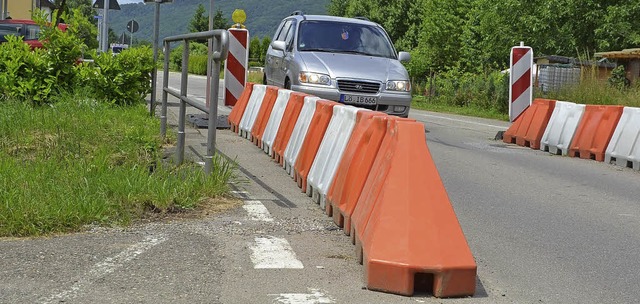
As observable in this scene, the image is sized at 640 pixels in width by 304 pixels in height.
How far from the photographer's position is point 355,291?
5055 millimetres

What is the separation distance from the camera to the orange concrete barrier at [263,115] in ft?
41.1

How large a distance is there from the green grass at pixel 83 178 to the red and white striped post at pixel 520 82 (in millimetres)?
7613

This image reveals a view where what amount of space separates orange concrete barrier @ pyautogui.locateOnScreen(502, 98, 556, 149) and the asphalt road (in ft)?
19.0

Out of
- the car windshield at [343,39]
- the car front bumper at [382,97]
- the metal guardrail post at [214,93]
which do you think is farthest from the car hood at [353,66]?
the metal guardrail post at [214,93]

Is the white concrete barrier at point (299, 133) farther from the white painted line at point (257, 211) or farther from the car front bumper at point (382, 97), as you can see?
the car front bumper at point (382, 97)

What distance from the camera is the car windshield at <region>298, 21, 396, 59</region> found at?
15750mm

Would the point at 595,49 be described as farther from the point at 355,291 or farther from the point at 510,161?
the point at 355,291

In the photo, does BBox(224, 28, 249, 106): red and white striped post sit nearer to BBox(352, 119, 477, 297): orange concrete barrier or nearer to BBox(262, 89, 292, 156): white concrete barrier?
BBox(262, 89, 292, 156): white concrete barrier

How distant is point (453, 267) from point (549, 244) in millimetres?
1964

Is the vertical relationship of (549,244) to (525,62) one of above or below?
below

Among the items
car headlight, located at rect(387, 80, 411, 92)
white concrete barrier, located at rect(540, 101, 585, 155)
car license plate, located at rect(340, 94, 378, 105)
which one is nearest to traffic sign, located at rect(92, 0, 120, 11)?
car headlight, located at rect(387, 80, 411, 92)

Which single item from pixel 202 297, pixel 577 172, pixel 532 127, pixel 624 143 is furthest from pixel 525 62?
pixel 202 297

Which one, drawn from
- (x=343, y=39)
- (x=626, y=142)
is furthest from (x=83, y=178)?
(x=343, y=39)

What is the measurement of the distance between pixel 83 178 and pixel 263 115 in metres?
5.37
